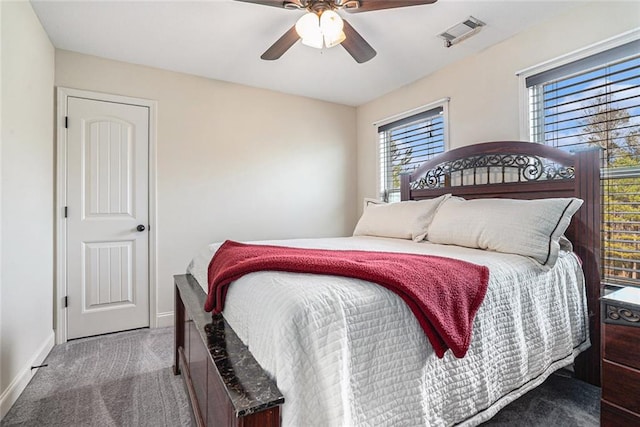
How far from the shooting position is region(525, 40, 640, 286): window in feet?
6.20

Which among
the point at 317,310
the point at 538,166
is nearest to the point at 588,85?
the point at 538,166

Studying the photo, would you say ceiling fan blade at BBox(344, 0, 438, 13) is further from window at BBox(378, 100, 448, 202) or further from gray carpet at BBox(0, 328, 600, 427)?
gray carpet at BBox(0, 328, 600, 427)

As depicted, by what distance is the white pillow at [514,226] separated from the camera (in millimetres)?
1726

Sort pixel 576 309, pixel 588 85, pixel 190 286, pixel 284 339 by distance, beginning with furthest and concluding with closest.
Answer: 1. pixel 588 85
2. pixel 190 286
3. pixel 576 309
4. pixel 284 339

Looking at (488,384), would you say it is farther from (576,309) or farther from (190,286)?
(190,286)

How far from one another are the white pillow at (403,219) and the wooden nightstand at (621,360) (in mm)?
1157

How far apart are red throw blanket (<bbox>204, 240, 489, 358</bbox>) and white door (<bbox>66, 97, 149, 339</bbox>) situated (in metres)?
1.97

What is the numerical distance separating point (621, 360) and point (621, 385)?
0.10 metres

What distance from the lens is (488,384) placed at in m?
1.33

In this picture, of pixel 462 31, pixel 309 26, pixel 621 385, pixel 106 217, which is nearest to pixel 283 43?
pixel 309 26

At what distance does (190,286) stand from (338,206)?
96.7 inches

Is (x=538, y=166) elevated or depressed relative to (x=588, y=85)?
depressed

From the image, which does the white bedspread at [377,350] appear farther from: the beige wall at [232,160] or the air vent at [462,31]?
the beige wall at [232,160]

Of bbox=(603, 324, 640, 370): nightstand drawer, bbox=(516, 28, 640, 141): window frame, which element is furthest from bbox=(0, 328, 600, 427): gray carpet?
bbox=(516, 28, 640, 141): window frame
